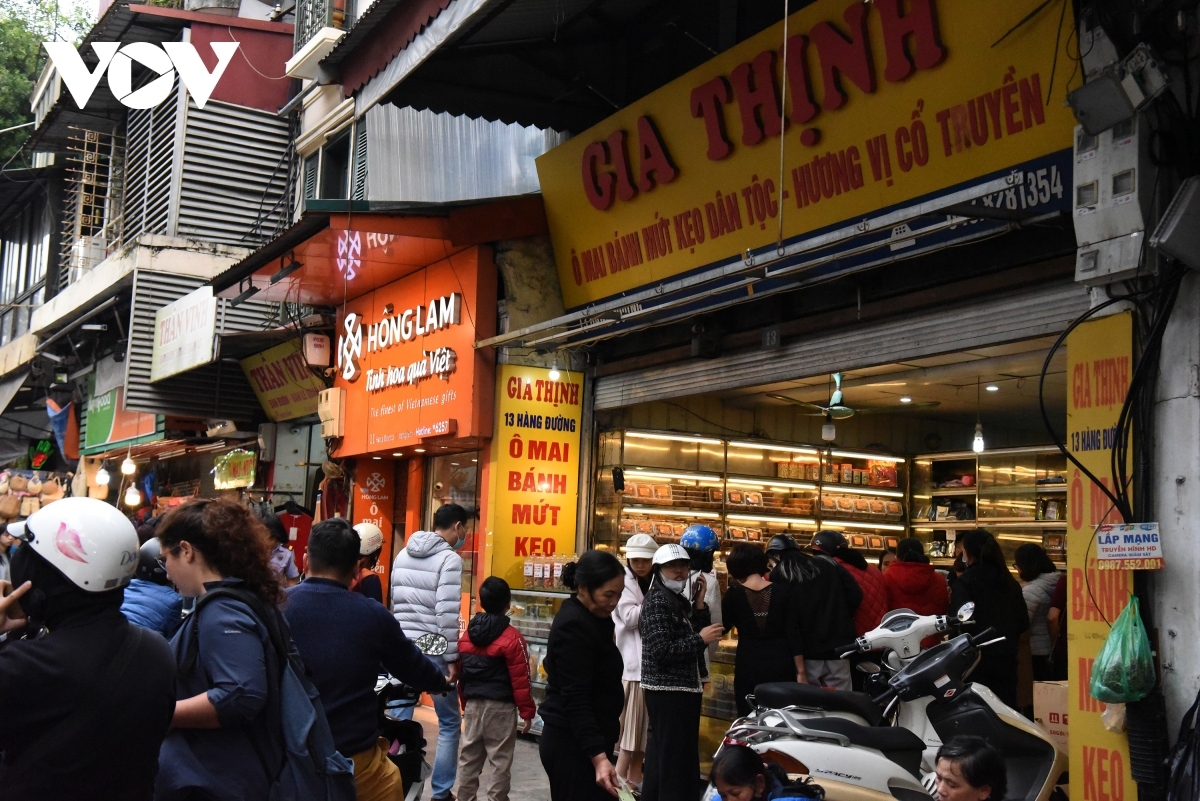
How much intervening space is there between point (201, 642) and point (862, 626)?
599cm

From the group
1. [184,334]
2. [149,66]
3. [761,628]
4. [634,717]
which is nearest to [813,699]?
[761,628]

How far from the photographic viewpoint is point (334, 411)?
1519 cm

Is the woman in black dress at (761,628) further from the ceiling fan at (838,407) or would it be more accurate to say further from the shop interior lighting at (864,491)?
the shop interior lighting at (864,491)

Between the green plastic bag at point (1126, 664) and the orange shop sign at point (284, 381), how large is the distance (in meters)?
12.4

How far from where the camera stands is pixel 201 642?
141 inches

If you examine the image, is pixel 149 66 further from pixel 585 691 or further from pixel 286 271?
pixel 585 691

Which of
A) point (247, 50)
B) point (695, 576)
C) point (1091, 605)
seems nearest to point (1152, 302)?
point (1091, 605)

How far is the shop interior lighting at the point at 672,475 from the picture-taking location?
1248 centimetres

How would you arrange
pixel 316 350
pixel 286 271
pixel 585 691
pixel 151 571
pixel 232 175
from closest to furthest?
1. pixel 585 691
2. pixel 151 571
3. pixel 286 271
4. pixel 316 350
5. pixel 232 175

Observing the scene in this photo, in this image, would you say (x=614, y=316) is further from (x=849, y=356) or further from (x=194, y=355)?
(x=194, y=355)

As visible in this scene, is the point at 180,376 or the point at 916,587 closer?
the point at 916,587

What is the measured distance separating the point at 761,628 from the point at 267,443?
39.6ft

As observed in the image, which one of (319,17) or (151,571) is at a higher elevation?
(319,17)

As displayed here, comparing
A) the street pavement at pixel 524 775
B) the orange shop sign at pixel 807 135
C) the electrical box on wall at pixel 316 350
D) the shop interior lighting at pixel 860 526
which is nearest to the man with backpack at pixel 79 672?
the street pavement at pixel 524 775
